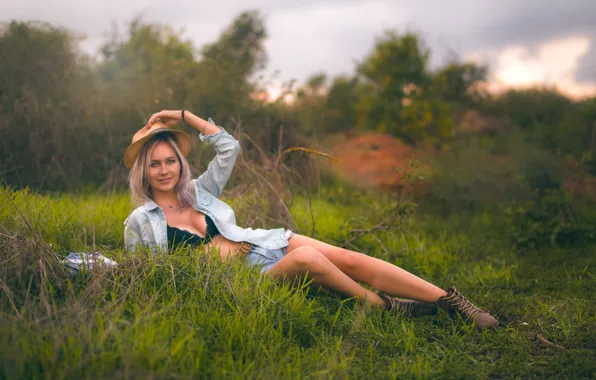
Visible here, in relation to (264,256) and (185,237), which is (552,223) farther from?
(185,237)

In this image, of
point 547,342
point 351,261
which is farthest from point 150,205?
point 547,342

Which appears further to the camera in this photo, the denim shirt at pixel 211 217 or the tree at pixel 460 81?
the tree at pixel 460 81

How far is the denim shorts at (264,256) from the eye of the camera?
3879 millimetres

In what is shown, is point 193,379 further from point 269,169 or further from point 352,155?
point 352,155

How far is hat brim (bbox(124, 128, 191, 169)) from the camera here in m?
3.97

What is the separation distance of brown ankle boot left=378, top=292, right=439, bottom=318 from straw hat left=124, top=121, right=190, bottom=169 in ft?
7.30

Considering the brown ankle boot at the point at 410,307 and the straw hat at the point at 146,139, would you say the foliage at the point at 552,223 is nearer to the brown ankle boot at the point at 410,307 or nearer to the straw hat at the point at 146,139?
the brown ankle boot at the point at 410,307

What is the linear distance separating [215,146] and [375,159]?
6709 mm

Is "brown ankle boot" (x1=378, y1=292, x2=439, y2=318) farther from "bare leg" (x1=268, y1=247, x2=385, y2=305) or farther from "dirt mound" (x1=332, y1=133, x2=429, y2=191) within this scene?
"dirt mound" (x1=332, y1=133, x2=429, y2=191)

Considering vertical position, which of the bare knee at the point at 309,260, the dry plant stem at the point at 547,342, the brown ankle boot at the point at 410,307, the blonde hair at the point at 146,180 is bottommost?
the dry plant stem at the point at 547,342

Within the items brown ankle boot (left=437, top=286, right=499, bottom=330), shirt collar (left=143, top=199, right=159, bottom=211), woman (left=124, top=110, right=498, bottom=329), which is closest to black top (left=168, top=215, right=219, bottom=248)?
woman (left=124, top=110, right=498, bottom=329)

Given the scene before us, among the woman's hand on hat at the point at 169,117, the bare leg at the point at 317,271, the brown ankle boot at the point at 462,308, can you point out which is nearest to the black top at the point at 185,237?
the bare leg at the point at 317,271

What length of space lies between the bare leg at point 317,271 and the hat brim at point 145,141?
4.77 ft

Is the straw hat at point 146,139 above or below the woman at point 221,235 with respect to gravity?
above
